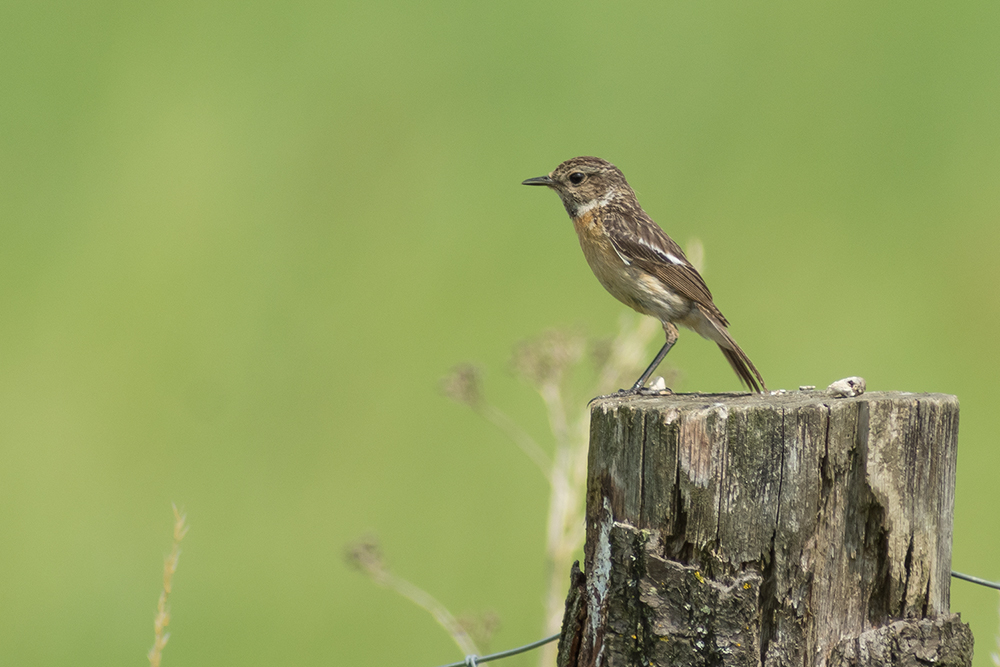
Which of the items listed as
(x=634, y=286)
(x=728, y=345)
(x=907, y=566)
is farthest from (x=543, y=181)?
(x=907, y=566)

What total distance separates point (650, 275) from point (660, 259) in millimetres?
92

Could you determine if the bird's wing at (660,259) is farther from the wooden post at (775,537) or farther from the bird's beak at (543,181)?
the wooden post at (775,537)

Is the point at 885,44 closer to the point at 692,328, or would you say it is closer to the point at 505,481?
the point at 505,481

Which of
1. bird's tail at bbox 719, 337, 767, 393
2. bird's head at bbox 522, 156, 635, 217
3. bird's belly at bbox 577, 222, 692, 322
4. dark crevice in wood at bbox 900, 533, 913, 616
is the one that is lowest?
dark crevice in wood at bbox 900, 533, 913, 616

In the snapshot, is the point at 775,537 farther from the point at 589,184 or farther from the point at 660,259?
the point at 589,184

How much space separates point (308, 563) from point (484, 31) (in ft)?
19.7

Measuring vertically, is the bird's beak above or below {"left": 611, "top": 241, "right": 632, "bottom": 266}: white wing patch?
above

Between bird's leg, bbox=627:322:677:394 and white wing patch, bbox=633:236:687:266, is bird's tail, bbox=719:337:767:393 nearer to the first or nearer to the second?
bird's leg, bbox=627:322:677:394

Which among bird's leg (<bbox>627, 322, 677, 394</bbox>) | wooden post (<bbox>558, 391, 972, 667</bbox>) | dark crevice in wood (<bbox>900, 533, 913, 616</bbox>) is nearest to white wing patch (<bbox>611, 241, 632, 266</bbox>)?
bird's leg (<bbox>627, 322, 677, 394</bbox>)

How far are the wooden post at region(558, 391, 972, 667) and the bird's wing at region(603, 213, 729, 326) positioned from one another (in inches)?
99.2

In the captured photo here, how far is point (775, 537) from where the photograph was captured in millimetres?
2801

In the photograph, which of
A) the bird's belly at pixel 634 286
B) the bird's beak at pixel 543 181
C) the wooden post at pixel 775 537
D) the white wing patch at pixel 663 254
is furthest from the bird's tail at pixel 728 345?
the wooden post at pixel 775 537

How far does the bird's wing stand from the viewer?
5500mm

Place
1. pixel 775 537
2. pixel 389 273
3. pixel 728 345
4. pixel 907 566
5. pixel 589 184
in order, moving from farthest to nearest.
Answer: pixel 389 273 → pixel 589 184 → pixel 728 345 → pixel 907 566 → pixel 775 537
